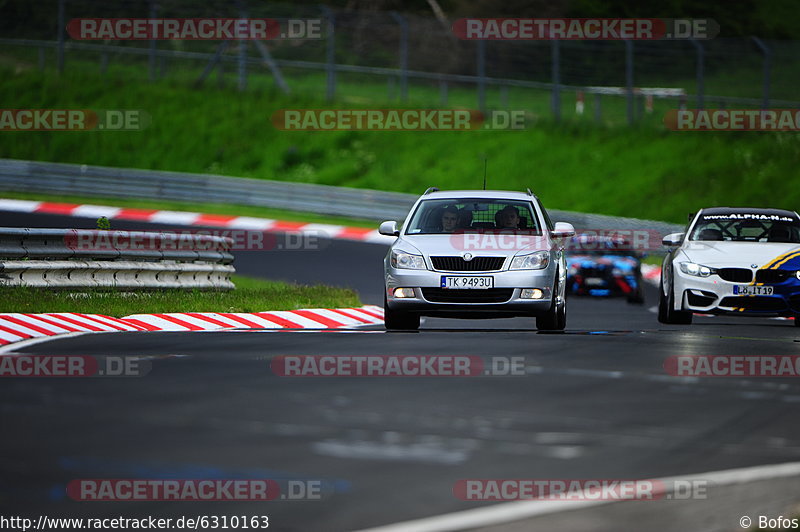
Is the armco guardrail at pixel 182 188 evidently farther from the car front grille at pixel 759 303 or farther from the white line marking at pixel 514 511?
the white line marking at pixel 514 511

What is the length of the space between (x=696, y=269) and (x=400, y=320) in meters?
3.65

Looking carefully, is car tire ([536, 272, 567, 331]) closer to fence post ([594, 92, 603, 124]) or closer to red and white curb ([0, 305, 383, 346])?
red and white curb ([0, 305, 383, 346])

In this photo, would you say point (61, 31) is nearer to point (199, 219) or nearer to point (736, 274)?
point (199, 219)

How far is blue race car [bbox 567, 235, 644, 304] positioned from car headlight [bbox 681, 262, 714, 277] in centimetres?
594

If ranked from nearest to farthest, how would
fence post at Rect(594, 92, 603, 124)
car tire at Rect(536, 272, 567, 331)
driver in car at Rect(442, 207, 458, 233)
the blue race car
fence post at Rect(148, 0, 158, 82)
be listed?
car tire at Rect(536, 272, 567, 331) → driver in car at Rect(442, 207, 458, 233) → the blue race car → fence post at Rect(148, 0, 158, 82) → fence post at Rect(594, 92, 603, 124)

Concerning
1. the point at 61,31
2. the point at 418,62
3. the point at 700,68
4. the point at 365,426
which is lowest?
the point at 365,426

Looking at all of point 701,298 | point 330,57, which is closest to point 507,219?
point 701,298

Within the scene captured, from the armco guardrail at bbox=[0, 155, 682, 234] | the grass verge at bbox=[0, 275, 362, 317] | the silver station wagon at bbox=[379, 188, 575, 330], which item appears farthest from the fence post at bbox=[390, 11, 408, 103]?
the silver station wagon at bbox=[379, 188, 575, 330]

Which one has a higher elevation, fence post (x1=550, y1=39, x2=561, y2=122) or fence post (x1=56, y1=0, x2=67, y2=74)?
fence post (x1=56, y1=0, x2=67, y2=74)

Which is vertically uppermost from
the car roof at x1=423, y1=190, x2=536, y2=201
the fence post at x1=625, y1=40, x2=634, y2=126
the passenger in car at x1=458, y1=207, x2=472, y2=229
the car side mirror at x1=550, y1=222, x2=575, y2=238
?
the fence post at x1=625, y1=40, x2=634, y2=126

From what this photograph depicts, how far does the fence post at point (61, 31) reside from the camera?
41994 millimetres

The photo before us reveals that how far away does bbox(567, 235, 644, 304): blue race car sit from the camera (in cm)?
2306

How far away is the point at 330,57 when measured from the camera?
4206 centimetres

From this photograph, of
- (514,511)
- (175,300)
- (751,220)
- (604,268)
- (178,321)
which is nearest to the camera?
(514,511)
